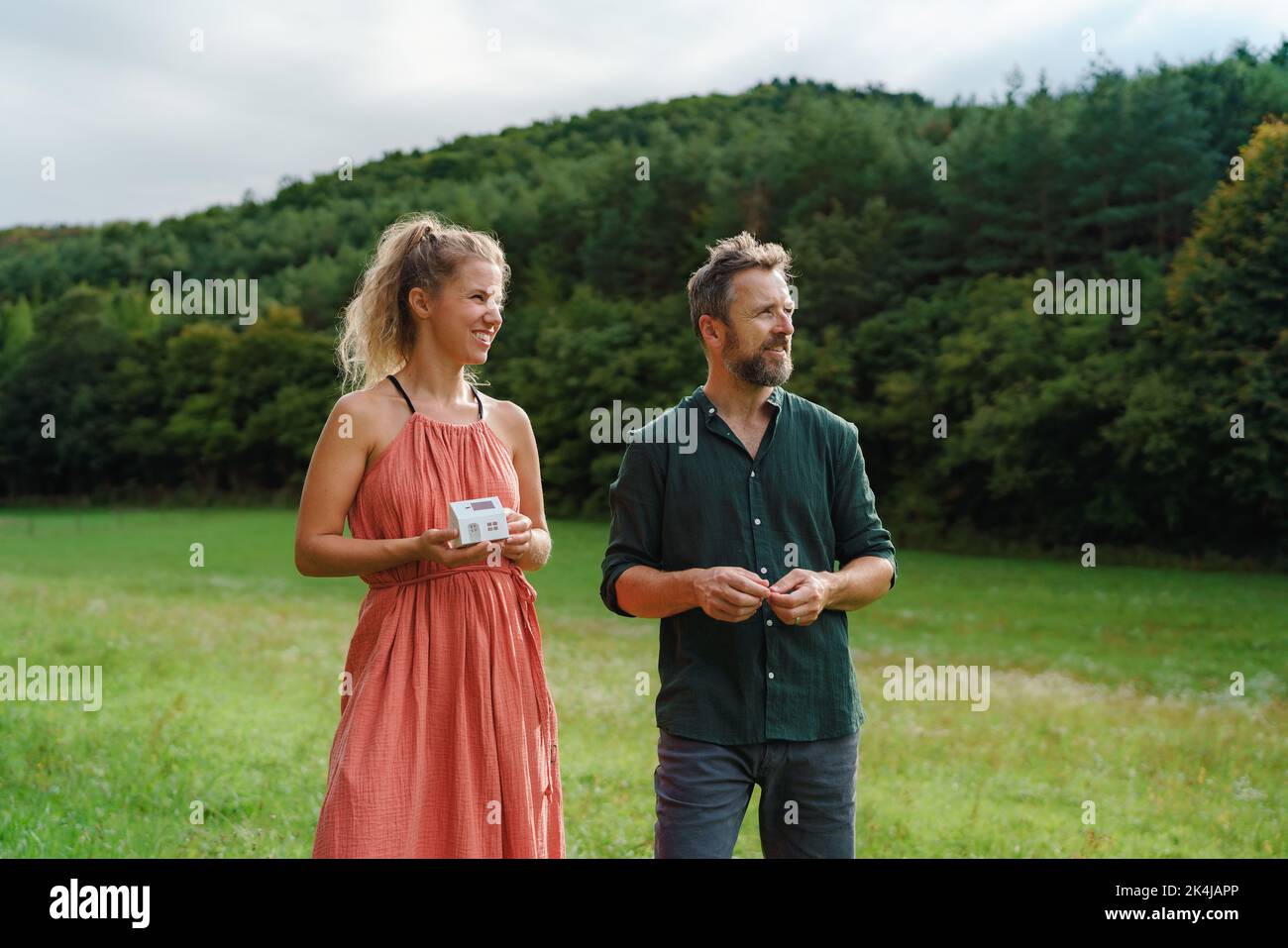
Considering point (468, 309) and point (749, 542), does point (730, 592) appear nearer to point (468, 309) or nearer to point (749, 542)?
point (749, 542)

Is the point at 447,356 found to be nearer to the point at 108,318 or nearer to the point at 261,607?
the point at 261,607

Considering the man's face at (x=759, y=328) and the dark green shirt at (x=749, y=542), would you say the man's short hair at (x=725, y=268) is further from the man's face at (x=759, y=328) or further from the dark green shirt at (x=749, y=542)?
the dark green shirt at (x=749, y=542)

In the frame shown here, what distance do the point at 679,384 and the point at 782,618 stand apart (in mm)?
46650

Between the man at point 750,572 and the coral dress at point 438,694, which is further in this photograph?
the man at point 750,572

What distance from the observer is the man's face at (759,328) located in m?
3.98

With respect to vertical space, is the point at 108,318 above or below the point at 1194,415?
above

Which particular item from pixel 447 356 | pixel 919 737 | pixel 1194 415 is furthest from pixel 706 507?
pixel 1194 415

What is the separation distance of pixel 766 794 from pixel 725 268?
1.79m

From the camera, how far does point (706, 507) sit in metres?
4.01

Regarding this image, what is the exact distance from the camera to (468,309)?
4031mm

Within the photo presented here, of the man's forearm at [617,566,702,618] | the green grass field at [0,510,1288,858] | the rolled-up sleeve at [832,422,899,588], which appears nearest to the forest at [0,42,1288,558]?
the green grass field at [0,510,1288,858]

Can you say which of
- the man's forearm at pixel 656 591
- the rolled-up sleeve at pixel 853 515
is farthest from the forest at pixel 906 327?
the man's forearm at pixel 656 591

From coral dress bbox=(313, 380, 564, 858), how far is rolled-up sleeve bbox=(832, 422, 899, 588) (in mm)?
1104

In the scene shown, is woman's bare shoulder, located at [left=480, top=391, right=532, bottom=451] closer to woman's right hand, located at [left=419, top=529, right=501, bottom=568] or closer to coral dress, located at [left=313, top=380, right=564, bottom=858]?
coral dress, located at [left=313, top=380, right=564, bottom=858]
